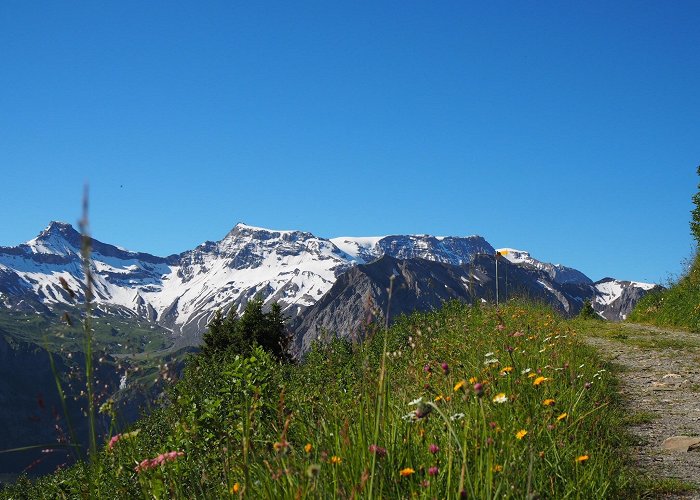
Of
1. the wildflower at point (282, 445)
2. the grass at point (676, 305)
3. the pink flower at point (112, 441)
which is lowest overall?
the pink flower at point (112, 441)

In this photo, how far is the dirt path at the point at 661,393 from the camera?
4.49 metres

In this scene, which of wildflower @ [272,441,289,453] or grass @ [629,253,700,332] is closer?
wildflower @ [272,441,289,453]

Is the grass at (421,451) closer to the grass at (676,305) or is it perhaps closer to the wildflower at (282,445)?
the wildflower at (282,445)

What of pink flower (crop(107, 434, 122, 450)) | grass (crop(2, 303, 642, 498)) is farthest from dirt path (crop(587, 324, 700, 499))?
pink flower (crop(107, 434, 122, 450))

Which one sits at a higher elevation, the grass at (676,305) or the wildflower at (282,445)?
the grass at (676,305)

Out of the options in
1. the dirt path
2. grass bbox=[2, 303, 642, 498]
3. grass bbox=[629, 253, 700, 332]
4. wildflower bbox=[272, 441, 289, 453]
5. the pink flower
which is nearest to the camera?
wildflower bbox=[272, 441, 289, 453]

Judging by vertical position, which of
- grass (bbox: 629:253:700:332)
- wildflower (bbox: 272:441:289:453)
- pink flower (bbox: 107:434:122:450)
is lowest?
pink flower (bbox: 107:434:122:450)

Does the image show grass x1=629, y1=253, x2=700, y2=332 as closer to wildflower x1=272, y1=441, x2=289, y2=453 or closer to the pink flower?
the pink flower

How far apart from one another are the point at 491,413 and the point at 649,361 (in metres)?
7.39

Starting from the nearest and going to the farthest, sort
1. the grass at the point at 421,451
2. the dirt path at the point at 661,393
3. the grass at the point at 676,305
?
the grass at the point at 421,451 < the dirt path at the point at 661,393 < the grass at the point at 676,305

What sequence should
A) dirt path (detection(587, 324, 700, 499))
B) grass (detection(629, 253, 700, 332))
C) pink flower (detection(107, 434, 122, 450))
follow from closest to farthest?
pink flower (detection(107, 434, 122, 450)), dirt path (detection(587, 324, 700, 499)), grass (detection(629, 253, 700, 332))

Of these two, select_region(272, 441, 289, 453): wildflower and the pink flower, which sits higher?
select_region(272, 441, 289, 453): wildflower

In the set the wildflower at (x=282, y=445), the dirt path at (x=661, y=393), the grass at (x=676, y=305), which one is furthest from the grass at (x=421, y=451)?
the grass at (x=676, y=305)

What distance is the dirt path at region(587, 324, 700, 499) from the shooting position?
4488 millimetres
